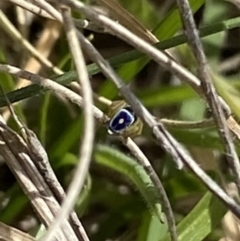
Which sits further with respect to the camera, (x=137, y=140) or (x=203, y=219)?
(x=137, y=140)

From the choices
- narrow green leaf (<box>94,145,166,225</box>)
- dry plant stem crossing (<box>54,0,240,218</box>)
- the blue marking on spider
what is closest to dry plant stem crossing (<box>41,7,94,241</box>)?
dry plant stem crossing (<box>54,0,240,218</box>)

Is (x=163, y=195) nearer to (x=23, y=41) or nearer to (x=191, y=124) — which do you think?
(x=191, y=124)

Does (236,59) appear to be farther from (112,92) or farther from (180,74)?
(180,74)

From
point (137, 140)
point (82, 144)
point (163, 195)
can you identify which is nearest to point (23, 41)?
point (137, 140)

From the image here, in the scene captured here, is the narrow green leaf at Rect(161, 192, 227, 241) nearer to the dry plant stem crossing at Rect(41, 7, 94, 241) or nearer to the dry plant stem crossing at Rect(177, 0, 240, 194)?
the dry plant stem crossing at Rect(177, 0, 240, 194)

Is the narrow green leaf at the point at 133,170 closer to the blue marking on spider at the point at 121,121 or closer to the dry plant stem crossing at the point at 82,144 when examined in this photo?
the blue marking on spider at the point at 121,121

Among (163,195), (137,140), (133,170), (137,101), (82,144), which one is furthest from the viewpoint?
(137,140)

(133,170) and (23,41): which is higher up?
(23,41)
